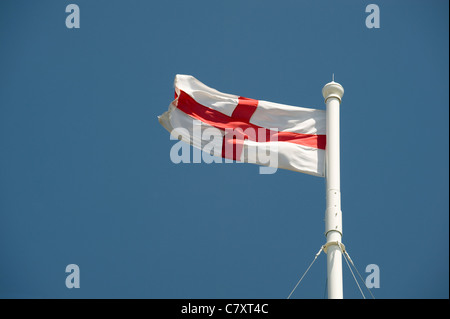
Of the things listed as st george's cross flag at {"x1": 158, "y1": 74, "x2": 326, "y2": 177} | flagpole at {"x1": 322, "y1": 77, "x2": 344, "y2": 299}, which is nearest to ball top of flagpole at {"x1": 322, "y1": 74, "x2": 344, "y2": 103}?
flagpole at {"x1": 322, "y1": 77, "x2": 344, "y2": 299}

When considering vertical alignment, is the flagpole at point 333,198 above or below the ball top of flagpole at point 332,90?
below

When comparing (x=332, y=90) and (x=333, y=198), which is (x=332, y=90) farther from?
(x=333, y=198)

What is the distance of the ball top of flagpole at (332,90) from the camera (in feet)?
66.4

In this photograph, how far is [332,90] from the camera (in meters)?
20.3

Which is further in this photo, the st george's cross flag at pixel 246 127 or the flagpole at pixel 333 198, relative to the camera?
the st george's cross flag at pixel 246 127

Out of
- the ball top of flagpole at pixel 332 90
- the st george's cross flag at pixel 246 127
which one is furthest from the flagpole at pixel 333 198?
the st george's cross flag at pixel 246 127

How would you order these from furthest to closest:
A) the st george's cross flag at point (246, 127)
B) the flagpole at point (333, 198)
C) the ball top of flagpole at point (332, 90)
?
1. the st george's cross flag at point (246, 127)
2. the ball top of flagpole at point (332, 90)
3. the flagpole at point (333, 198)

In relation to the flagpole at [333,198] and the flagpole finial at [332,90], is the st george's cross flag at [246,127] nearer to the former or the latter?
the flagpole at [333,198]

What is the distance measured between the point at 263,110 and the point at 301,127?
3.89 feet

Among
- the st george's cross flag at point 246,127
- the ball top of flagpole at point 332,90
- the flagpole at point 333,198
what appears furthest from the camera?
the st george's cross flag at point 246,127

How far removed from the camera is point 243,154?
70.1 ft

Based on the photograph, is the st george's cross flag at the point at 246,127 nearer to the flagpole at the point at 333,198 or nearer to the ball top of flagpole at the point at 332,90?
the flagpole at the point at 333,198

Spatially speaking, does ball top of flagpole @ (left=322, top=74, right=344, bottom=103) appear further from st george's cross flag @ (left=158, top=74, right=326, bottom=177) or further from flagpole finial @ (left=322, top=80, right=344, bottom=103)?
st george's cross flag @ (left=158, top=74, right=326, bottom=177)
